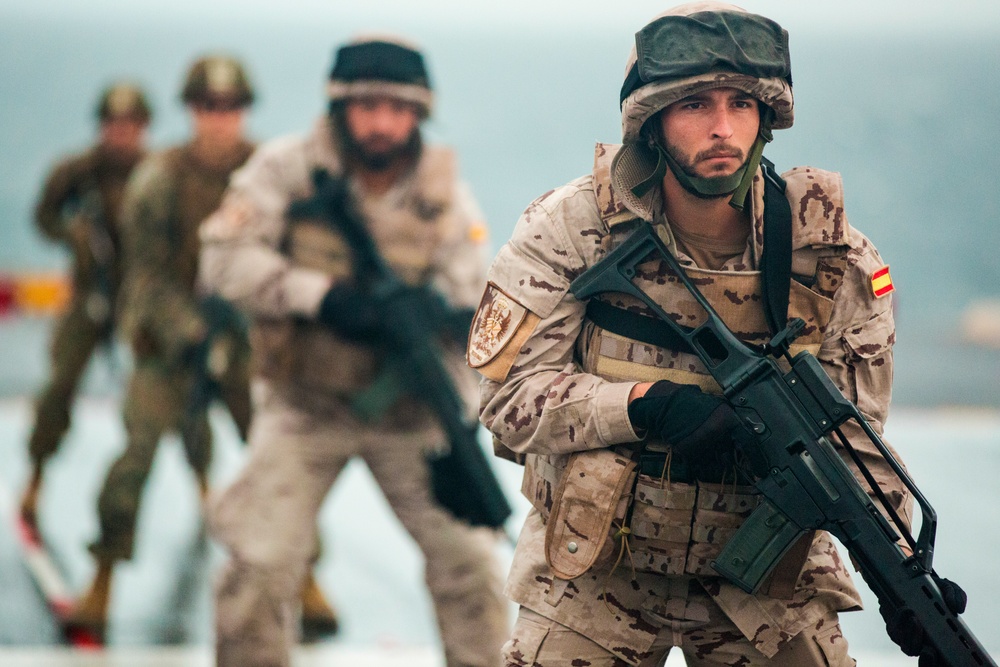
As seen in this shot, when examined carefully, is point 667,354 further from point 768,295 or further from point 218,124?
point 218,124

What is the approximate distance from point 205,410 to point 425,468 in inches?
69.1

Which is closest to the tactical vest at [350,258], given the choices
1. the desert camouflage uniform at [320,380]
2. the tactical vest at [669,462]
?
the desert camouflage uniform at [320,380]

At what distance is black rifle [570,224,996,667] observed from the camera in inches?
103

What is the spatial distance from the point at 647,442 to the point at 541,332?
0.97ft

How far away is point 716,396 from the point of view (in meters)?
2.76

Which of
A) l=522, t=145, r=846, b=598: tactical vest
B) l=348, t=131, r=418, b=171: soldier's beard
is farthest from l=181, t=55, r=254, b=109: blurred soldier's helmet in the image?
l=522, t=145, r=846, b=598: tactical vest

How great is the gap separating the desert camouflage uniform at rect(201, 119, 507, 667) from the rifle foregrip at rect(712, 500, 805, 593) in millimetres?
1582

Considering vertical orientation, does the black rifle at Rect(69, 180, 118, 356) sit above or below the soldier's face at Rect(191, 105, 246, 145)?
below

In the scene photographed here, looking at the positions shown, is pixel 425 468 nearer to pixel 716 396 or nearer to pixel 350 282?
pixel 350 282

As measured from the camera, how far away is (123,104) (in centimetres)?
707

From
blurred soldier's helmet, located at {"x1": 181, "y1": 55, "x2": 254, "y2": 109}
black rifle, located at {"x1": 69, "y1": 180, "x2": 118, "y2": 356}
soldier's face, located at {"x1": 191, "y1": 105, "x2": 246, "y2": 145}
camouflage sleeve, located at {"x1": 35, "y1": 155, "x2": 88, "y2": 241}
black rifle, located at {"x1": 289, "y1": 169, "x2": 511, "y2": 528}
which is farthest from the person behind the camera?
camouflage sleeve, located at {"x1": 35, "y1": 155, "x2": 88, "y2": 241}

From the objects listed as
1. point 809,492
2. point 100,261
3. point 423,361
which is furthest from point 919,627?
point 100,261

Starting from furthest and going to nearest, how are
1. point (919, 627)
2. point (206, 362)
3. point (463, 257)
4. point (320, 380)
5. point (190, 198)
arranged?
1. point (190, 198)
2. point (206, 362)
3. point (463, 257)
4. point (320, 380)
5. point (919, 627)

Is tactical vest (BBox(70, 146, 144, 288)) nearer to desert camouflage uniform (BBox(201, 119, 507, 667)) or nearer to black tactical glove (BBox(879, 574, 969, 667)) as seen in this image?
desert camouflage uniform (BBox(201, 119, 507, 667))
